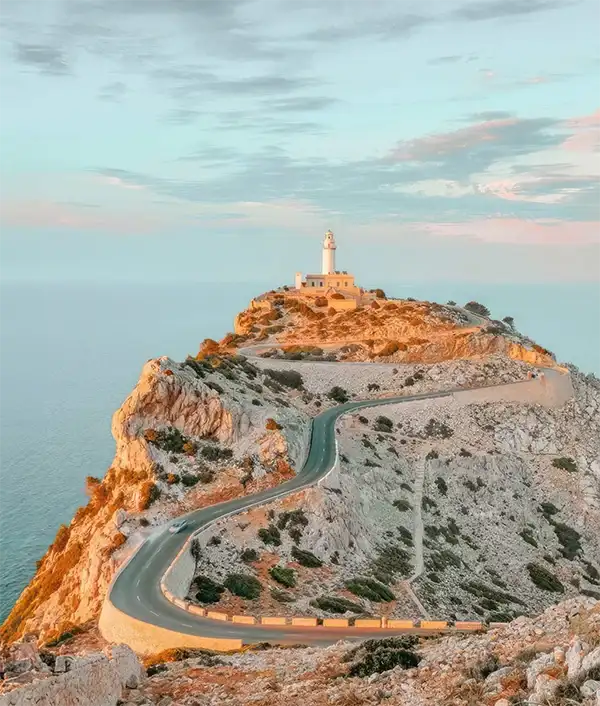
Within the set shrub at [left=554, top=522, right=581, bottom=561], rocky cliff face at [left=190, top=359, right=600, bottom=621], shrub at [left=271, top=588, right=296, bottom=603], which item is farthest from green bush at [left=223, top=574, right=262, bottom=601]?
shrub at [left=554, top=522, right=581, bottom=561]

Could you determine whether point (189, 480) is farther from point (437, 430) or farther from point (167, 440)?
point (437, 430)

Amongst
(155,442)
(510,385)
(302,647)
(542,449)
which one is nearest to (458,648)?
(302,647)

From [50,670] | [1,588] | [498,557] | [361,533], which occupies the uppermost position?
[50,670]

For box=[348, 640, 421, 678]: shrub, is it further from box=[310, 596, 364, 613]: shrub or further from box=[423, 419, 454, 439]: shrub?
box=[423, 419, 454, 439]: shrub

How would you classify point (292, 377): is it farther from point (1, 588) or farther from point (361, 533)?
point (1, 588)

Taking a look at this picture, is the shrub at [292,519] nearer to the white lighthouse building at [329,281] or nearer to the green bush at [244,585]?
the green bush at [244,585]

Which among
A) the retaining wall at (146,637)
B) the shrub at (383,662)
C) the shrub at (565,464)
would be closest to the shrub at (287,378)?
the shrub at (565,464)

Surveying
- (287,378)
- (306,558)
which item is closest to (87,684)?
(306,558)
